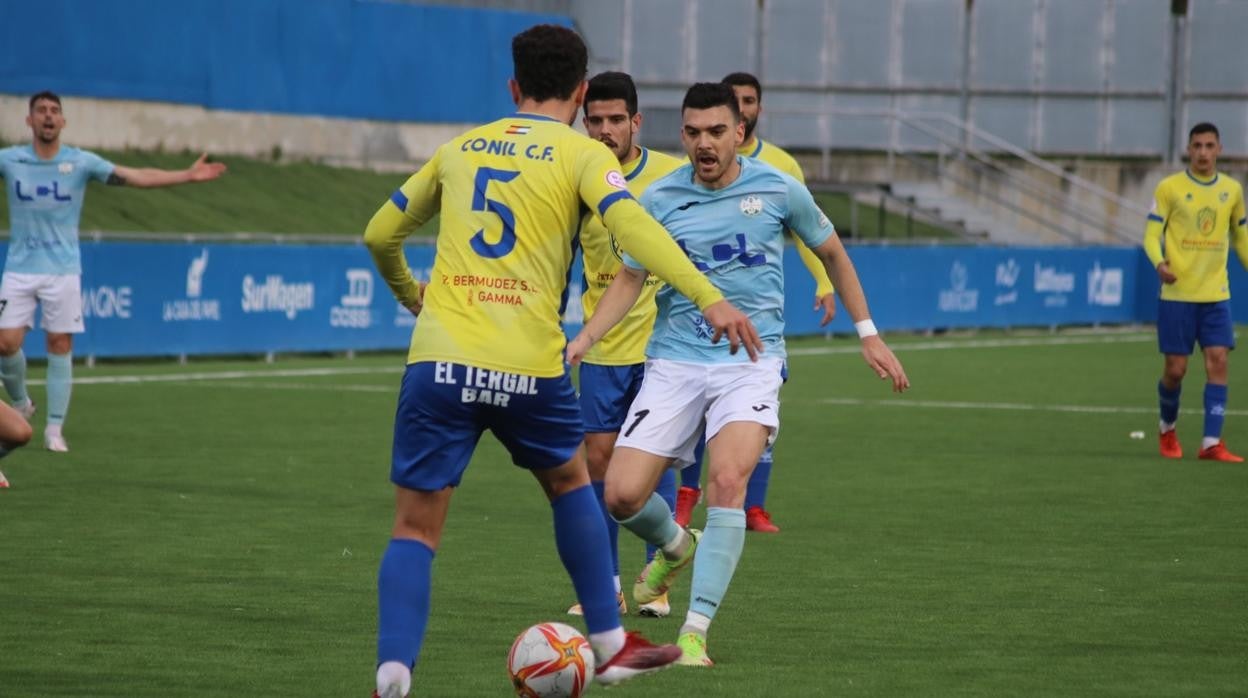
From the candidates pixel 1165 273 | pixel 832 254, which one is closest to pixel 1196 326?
pixel 1165 273

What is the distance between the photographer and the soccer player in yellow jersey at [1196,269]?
16109 mm

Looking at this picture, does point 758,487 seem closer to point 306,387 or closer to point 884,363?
point 884,363

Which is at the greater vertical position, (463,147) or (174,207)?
(463,147)

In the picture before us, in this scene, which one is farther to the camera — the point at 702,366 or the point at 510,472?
the point at 510,472

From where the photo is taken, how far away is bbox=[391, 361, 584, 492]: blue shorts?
6.65 metres

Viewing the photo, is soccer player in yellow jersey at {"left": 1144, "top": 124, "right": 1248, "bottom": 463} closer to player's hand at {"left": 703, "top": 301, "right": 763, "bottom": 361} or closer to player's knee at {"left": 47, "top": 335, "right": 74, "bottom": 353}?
player's knee at {"left": 47, "top": 335, "right": 74, "bottom": 353}

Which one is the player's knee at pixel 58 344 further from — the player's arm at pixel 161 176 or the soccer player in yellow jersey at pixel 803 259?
the soccer player in yellow jersey at pixel 803 259

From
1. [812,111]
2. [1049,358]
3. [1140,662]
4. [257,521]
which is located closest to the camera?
[1140,662]

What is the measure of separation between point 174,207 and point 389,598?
25.2 meters

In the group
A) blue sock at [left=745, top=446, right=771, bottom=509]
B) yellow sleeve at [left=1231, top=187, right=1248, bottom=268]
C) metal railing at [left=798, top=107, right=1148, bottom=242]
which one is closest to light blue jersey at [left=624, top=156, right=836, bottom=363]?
blue sock at [left=745, top=446, right=771, bottom=509]

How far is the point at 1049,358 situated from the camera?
2852cm

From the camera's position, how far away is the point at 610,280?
A: 31.4 feet

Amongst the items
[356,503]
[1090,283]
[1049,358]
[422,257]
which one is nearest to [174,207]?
[422,257]

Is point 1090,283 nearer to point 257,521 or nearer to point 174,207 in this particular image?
point 174,207
